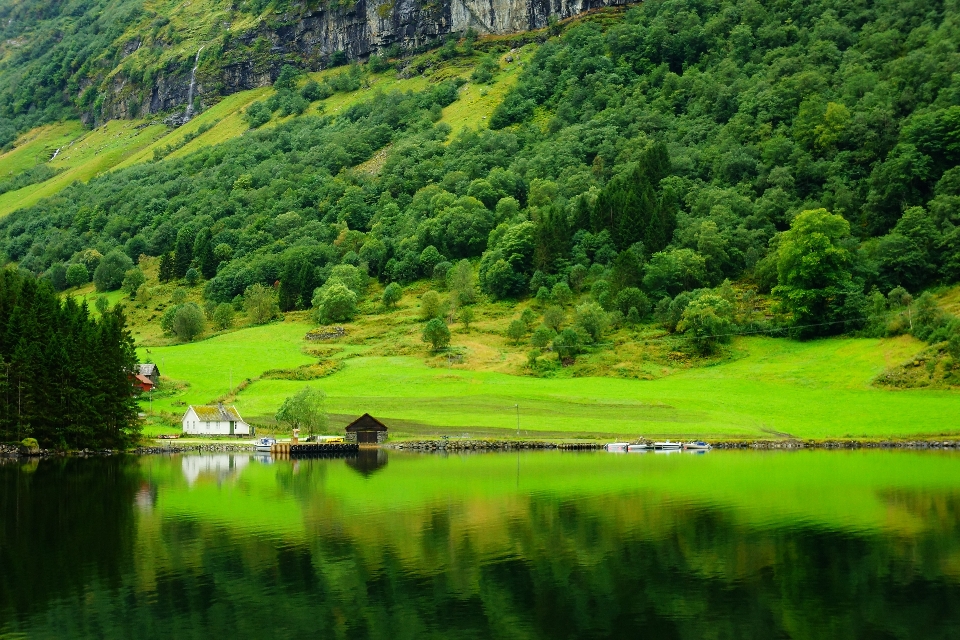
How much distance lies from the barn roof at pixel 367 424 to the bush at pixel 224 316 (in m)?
78.3

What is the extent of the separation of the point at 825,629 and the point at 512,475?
150 feet

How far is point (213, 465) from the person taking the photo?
308ft

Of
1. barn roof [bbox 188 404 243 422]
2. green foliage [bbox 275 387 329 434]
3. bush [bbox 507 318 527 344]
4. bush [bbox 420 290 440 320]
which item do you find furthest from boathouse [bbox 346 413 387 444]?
bush [bbox 420 290 440 320]

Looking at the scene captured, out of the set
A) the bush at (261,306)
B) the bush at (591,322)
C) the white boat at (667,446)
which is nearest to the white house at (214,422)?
the white boat at (667,446)

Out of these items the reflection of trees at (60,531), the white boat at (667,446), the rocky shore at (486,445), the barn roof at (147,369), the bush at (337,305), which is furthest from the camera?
the bush at (337,305)

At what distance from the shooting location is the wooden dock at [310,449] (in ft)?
348

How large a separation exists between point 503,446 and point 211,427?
117 ft

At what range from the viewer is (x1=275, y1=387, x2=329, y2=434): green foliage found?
114m

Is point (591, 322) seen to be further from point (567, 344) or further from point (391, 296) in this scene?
point (391, 296)

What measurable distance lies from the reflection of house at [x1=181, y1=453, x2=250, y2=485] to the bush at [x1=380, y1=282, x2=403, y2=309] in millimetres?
76646

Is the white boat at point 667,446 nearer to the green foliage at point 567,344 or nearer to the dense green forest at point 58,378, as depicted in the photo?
the green foliage at point 567,344

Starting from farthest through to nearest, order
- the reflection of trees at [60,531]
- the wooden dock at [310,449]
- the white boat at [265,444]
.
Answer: the white boat at [265,444]
the wooden dock at [310,449]
the reflection of trees at [60,531]

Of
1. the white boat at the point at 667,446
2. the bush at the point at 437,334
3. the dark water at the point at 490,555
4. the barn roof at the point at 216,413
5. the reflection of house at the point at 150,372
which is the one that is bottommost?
the dark water at the point at 490,555

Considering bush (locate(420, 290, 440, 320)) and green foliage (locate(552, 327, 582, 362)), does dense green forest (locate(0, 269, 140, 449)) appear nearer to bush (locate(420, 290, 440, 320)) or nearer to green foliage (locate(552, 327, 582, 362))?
green foliage (locate(552, 327, 582, 362))
